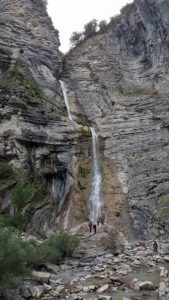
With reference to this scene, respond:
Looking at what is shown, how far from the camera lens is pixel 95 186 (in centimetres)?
3359

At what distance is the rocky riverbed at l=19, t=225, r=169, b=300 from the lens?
14.6 meters

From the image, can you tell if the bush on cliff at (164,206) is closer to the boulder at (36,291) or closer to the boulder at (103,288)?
the boulder at (103,288)

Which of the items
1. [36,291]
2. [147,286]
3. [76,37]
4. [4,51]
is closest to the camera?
[36,291]

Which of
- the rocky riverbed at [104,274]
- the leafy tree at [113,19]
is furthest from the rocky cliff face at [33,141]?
the leafy tree at [113,19]

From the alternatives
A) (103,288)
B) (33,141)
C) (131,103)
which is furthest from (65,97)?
(103,288)

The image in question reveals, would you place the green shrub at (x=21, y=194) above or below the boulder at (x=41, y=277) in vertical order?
above

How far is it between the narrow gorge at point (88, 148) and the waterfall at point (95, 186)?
0.10 m

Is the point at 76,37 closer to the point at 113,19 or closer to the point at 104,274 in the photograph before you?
the point at 113,19

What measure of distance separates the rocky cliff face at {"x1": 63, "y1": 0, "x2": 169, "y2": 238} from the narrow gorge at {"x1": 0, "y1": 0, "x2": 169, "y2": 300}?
10 centimetres

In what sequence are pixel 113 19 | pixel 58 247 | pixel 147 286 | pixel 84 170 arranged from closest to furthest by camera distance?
pixel 147 286 → pixel 58 247 → pixel 84 170 → pixel 113 19

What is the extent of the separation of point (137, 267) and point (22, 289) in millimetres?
7217

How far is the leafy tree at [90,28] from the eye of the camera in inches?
2277

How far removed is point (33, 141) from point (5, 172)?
3.90 metres

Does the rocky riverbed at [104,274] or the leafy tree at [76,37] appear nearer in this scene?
the rocky riverbed at [104,274]
